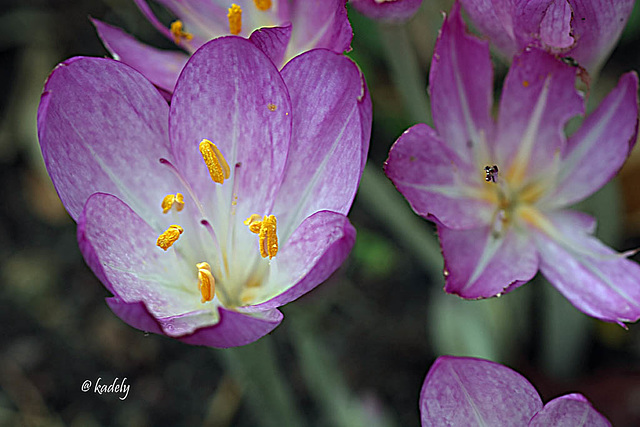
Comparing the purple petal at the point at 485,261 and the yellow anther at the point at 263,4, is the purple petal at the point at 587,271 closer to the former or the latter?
the purple petal at the point at 485,261

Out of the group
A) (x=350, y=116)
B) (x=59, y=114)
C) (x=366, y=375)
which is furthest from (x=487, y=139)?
(x=366, y=375)

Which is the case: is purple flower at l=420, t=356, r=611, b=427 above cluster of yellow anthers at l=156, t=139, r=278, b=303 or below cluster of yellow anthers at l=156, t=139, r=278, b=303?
below

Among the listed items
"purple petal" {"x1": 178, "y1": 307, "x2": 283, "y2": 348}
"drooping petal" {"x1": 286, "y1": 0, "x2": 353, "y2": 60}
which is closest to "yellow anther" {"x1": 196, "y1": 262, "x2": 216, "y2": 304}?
"purple petal" {"x1": 178, "y1": 307, "x2": 283, "y2": 348}

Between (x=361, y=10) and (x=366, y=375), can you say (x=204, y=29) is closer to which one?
(x=361, y=10)

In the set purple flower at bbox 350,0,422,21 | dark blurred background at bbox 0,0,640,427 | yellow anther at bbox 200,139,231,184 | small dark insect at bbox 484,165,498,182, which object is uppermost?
purple flower at bbox 350,0,422,21

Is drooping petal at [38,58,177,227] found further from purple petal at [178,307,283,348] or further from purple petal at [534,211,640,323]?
purple petal at [534,211,640,323]

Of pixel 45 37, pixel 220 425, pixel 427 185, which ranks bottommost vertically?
pixel 220 425

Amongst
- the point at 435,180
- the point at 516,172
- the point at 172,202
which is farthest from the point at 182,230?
the point at 516,172
